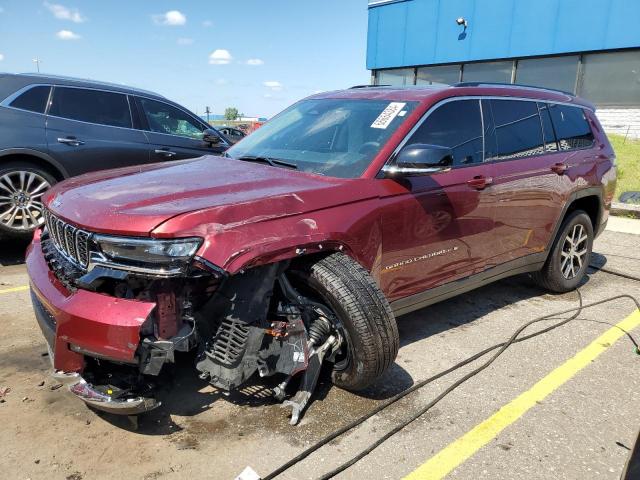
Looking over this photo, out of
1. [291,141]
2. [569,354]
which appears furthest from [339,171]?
[569,354]

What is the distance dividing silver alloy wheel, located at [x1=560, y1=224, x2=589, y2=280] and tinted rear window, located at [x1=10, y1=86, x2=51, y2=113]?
5814 millimetres

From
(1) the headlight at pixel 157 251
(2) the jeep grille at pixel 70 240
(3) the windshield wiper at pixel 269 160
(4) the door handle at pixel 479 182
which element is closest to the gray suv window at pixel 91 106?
(3) the windshield wiper at pixel 269 160

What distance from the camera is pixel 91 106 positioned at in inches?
244

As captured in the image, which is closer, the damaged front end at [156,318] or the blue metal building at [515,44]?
the damaged front end at [156,318]

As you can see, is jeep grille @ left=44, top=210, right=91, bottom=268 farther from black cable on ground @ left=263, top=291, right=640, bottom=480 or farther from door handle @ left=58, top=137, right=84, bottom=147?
door handle @ left=58, top=137, right=84, bottom=147

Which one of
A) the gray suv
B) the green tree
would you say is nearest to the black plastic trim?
the gray suv

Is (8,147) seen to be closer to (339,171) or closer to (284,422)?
(339,171)

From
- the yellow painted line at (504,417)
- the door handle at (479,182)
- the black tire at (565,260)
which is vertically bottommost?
the yellow painted line at (504,417)

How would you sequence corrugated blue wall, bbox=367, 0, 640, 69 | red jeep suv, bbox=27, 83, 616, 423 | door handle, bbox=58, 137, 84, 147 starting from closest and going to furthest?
1. red jeep suv, bbox=27, 83, 616, 423
2. door handle, bbox=58, 137, 84, 147
3. corrugated blue wall, bbox=367, 0, 640, 69

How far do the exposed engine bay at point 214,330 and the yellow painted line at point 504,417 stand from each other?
76 centimetres

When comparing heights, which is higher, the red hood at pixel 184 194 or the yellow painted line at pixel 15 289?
the red hood at pixel 184 194

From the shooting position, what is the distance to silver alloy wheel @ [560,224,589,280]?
508 cm

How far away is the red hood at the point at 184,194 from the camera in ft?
7.91

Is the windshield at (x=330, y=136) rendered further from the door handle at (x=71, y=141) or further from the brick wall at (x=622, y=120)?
the brick wall at (x=622, y=120)
